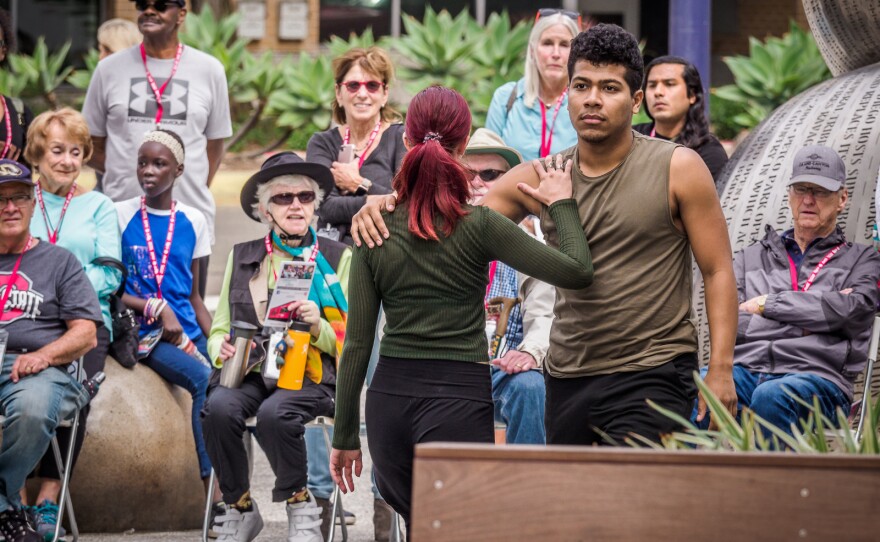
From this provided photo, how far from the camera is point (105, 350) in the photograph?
255 inches

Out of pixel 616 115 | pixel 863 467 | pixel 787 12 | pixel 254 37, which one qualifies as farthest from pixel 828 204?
pixel 787 12

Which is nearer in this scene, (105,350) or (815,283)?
(815,283)

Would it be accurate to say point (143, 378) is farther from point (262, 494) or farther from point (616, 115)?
point (616, 115)

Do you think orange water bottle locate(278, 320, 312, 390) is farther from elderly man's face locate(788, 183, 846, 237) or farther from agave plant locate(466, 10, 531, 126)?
agave plant locate(466, 10, 531, 126)

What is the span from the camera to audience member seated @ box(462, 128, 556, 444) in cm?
555

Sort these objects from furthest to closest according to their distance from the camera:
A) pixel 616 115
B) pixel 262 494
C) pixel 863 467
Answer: pixel 262 494
pixel 616 115
pixel 863 467

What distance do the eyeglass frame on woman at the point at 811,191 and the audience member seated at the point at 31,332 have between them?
3184mm

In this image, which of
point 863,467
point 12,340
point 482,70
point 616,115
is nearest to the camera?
point 863,467

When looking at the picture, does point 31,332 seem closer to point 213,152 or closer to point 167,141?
point 167,141

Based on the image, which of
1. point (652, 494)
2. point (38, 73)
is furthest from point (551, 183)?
point (38, 73)

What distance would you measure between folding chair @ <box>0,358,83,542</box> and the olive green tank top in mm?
2948

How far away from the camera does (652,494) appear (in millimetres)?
2607

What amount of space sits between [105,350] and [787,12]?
15.2 m

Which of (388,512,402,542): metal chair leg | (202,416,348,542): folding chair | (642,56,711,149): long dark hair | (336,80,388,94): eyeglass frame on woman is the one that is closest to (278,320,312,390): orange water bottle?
(202,416,348,542): folding chair
